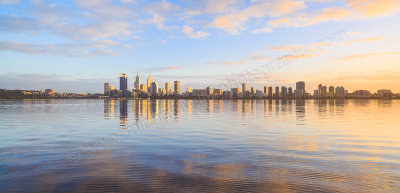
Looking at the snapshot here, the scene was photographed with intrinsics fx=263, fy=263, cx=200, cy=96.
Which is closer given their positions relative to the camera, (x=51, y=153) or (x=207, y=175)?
(x=207, y=175)

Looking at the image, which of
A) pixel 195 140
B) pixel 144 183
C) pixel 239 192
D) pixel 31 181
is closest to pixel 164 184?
pixel 144 183

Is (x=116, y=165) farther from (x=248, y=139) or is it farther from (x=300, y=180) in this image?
(x=248, y=139)

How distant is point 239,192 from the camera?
12.3 meters

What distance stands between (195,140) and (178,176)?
1362 centimetres

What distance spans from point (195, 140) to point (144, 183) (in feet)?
49.3

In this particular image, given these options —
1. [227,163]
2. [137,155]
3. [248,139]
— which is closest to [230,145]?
[248,139]

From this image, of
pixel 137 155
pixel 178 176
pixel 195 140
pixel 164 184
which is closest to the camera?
pixel 164 184

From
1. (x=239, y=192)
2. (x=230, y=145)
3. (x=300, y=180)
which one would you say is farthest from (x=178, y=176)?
(x=230, y=145)

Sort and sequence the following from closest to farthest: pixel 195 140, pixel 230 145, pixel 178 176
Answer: pixel 178 176
pixel 230 145
pixel 195 140

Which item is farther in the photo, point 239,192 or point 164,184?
point 164,184

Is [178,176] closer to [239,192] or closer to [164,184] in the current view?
[164,184]

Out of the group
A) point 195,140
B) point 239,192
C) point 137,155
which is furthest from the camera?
point 195,140

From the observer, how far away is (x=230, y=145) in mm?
25062

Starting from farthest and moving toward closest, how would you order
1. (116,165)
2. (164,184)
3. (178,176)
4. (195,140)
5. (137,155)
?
(195,140)
(137,155)
(116,165)
(178,176)
(164,184)
